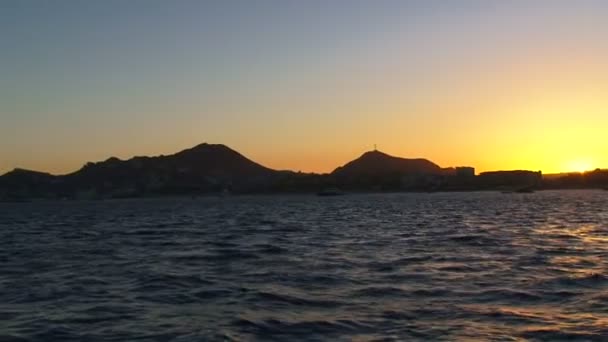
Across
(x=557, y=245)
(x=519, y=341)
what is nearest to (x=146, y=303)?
(x=519, y=341)

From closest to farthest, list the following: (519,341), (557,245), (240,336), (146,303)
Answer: (519,341) → (240,336) → (146,303) → (557,245)

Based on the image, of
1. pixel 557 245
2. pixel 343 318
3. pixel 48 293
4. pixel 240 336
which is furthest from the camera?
pixel 557 245

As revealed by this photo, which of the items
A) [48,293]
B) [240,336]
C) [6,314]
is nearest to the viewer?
[240,336]

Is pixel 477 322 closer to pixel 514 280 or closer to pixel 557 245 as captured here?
pixel 514 280

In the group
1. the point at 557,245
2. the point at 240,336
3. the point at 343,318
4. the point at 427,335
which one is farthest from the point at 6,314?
the point at 557,245

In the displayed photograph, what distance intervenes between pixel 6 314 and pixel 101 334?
4.52m

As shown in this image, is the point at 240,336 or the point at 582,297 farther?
the point at 582,297

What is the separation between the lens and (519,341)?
16453 mm

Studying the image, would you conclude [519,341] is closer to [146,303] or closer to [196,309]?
[196,309]

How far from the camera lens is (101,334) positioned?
17.9m

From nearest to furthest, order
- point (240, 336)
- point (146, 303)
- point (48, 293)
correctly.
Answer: point (240, 336) < point (146, 303) < point (48, 293)

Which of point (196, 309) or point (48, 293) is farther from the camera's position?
point (48, 293)

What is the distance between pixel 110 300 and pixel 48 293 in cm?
317

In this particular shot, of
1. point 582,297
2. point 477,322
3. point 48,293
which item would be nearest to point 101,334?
point 48,293
